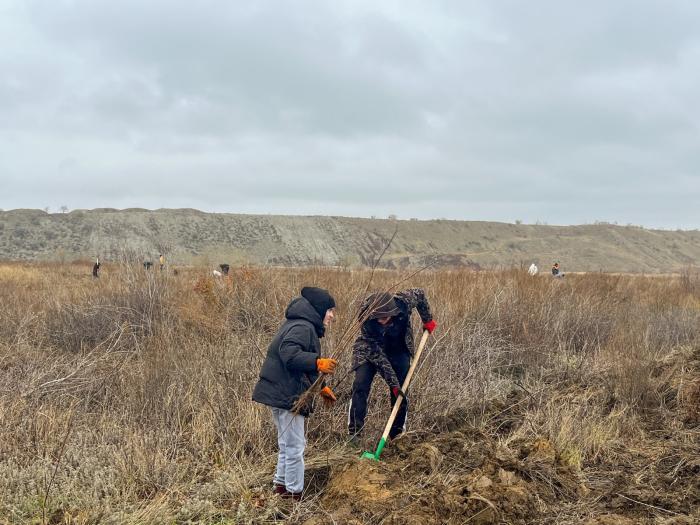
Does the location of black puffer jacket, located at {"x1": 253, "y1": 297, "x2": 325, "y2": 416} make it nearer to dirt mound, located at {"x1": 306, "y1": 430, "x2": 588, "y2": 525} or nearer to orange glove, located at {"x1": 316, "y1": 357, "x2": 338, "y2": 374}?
orange glove, located at {"x1": 316, "y1": 357, "x2": 338, "y2": 374}

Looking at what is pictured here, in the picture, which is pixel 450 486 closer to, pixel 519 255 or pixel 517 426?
pixel 517 426

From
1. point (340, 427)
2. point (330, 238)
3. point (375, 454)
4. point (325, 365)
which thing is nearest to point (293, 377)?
point (325, 365)

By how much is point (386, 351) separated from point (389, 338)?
134 mm

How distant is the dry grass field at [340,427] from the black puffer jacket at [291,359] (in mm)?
311

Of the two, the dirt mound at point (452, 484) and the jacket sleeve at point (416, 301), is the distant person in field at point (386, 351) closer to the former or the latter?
the jacket sleeve at point (416, 301)

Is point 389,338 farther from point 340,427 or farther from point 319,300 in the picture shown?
point 319,300

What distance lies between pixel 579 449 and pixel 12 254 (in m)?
49.7

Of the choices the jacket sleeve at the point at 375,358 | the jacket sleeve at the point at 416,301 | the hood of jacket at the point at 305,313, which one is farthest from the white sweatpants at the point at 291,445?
the jacket sleeve at the point at 416,301

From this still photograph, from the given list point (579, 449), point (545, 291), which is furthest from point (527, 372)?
point (545, 291)

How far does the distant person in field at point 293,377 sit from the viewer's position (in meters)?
3.50

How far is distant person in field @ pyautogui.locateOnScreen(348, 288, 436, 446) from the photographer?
180 inches

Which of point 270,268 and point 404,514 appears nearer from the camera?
point 404,514

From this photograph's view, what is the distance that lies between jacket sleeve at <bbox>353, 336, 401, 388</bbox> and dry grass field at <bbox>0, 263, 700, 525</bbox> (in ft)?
0.91

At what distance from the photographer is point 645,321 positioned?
31.1ft
